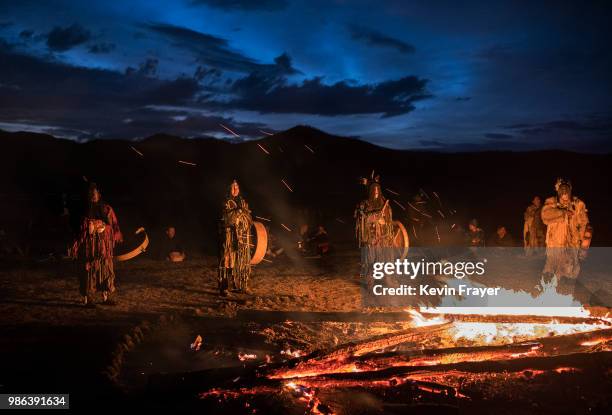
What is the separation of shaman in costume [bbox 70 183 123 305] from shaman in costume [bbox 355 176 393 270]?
4.36 metres

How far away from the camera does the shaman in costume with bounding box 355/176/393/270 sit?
9.48 meters

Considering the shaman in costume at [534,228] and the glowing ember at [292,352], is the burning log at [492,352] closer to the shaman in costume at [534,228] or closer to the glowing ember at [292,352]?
the glowing ember at [292,352]

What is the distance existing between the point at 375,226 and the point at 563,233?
3345 millimetres

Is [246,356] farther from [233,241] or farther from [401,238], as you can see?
[401,238]

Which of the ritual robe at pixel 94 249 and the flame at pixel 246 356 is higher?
the ritual robe at pixel 94 249

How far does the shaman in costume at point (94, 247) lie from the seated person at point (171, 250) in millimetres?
4594

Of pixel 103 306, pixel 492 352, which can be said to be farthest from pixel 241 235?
pixel 492 352

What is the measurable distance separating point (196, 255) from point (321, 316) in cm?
699

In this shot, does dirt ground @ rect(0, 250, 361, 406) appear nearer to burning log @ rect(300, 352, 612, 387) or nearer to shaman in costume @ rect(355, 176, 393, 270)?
shaman in costume @ rect(355, 176, 393, 270)

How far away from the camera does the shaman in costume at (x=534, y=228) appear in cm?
1323

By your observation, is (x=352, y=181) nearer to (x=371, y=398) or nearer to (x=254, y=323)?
(x=254, y=323)

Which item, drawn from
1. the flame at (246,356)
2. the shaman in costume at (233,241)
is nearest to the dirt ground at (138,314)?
the flame at (246,356)

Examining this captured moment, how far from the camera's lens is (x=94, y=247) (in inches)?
341

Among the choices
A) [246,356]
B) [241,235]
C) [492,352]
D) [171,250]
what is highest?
[241,235]
